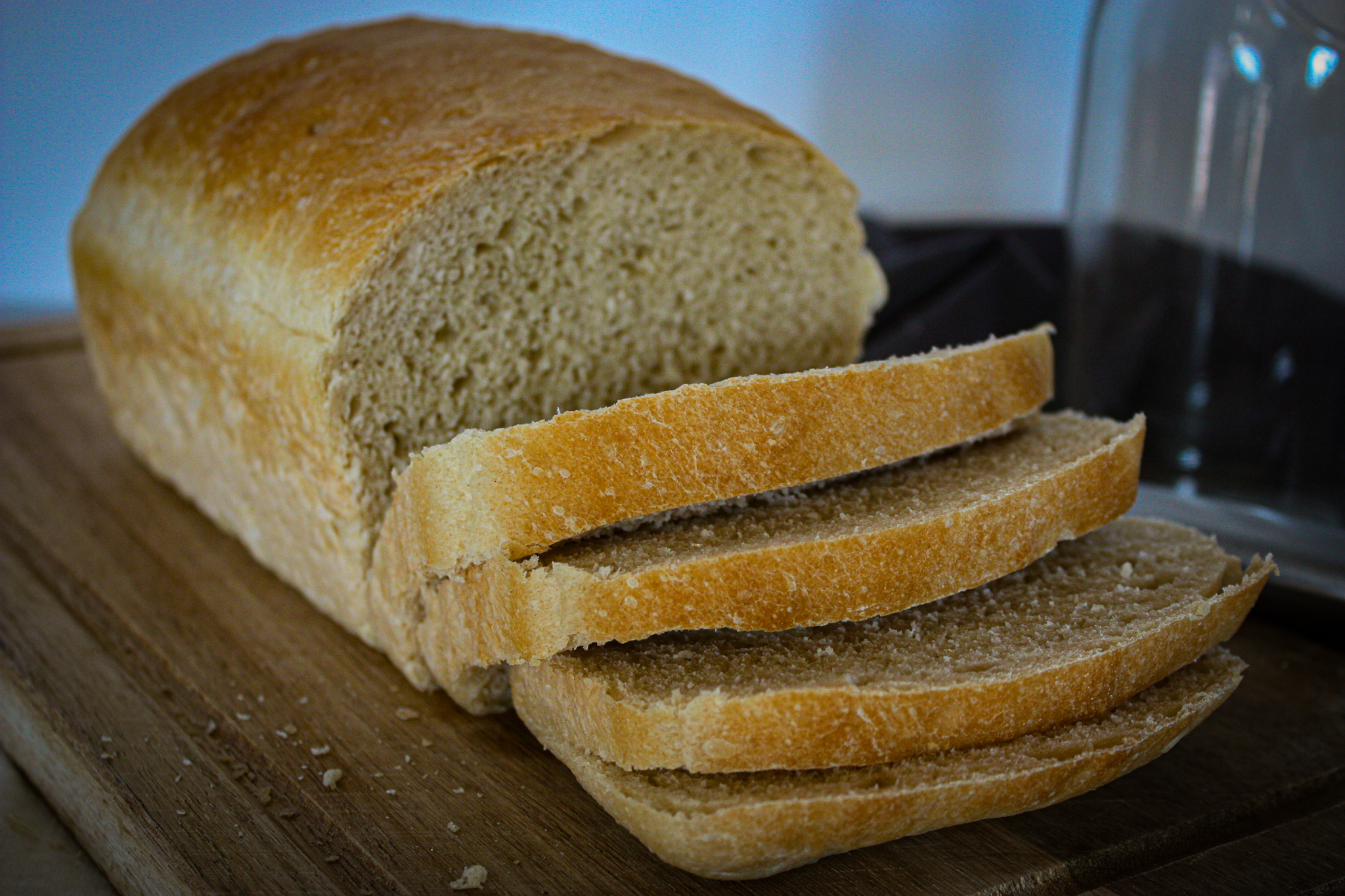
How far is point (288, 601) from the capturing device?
2.74m

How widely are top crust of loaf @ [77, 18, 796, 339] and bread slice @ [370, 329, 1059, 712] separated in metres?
0.54

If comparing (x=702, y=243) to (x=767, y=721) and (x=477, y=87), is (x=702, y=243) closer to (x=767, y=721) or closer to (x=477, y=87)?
(x=477, y=87)

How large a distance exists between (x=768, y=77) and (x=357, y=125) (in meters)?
3.88

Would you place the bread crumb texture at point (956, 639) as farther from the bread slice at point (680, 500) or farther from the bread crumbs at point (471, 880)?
the bread crumbs at point (471, 880)

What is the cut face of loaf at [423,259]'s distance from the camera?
2.31 m

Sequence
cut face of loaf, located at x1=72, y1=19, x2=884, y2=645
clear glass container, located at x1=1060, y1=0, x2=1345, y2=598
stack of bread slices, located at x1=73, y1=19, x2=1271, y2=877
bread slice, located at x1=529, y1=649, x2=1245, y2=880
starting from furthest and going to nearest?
clear glass container, located at x1=1060, y1=0, x2=1345, y2=598
cut face of loaf, located at x1=72, y1=19, x2=884, y2=645
stack of bread slices, located at x1=73, y1=19, x2=1271, y2=877
bread slice, located at x1=529, y1=649, x2=1245, y2=880

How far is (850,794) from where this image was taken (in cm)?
175

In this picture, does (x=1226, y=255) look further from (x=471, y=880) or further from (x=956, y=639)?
(x=471, y=880)

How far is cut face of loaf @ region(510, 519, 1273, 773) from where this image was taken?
5.81ft

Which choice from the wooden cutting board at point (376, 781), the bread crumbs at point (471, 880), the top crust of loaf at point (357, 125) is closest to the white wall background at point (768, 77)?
the top crust of loaf at point (357, 125)

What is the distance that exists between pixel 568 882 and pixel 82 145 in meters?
4.82

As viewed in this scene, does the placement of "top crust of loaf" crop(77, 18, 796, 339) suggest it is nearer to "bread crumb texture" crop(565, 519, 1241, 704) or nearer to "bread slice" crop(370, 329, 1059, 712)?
"bread slice" crop(370, 329, 1059, 712)

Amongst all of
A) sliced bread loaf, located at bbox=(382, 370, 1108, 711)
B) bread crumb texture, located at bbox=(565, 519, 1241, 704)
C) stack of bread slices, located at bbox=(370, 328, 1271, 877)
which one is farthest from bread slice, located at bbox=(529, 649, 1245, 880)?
sliced bread loaf, located at bbox=(382, 370, 1108, 711)

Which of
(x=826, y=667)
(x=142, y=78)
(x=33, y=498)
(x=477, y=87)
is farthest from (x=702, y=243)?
(x=142, y=78)
